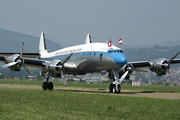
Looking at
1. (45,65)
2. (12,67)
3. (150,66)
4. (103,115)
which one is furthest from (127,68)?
(103,115)

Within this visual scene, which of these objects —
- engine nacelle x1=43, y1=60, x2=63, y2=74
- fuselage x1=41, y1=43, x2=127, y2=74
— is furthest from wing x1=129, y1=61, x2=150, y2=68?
engine nacelle x1=43, y1=60, x2=63, y2=74

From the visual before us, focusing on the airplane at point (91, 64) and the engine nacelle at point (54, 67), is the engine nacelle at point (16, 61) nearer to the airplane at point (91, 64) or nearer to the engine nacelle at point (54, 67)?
the airplane at point (91, 64)

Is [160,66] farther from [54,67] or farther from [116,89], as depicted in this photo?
[54,67]

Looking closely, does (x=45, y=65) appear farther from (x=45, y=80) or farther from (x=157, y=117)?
(x=157, y=117)

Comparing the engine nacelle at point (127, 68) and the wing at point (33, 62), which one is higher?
the wing at point (33, 62)

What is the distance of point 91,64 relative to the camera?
42781 mm

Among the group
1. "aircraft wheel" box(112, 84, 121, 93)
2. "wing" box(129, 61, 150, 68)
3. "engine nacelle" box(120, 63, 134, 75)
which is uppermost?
"wing" box(129, 61, 150, 68)

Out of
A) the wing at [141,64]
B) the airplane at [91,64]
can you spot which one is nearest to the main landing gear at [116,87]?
the airplane at [91,64]

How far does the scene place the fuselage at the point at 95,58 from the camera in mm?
39906

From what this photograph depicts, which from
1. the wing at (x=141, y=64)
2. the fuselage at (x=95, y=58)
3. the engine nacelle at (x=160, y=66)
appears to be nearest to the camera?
the fuselage at (x=95, y=58)

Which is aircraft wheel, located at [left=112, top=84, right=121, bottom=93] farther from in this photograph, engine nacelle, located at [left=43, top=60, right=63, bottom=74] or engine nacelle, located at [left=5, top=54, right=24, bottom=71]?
engine nacelle, located at [left=5, top=54, right=24, bottom=71]

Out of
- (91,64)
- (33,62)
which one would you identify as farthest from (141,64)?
(33,62)

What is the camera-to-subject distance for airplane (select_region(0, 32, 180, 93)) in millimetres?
40531

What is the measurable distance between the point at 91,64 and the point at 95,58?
1032 mm
